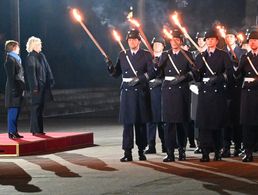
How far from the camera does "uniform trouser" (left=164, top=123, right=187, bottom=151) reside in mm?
12094

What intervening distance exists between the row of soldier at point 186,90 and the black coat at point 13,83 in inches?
93.3

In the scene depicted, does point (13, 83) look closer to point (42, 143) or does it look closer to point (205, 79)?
point (42, 143)

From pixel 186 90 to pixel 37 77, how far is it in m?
3.39

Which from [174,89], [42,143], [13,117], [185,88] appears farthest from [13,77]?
[185,88]

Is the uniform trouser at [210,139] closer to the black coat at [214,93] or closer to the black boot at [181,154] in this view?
the black coat at [214,93]

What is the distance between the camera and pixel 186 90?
39.9 ft

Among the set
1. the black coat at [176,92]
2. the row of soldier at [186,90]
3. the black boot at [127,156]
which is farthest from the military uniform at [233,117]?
the black boot at [127,156]

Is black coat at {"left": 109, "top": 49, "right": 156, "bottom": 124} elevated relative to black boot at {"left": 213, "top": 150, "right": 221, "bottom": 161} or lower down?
elevated

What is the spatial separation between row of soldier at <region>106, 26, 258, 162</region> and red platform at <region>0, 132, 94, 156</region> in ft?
6.27

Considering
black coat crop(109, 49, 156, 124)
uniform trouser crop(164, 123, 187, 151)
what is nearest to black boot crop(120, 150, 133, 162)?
black coat crop(109, 49, 156, 124)

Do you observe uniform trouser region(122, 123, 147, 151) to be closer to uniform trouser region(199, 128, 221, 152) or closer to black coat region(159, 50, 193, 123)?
black coat region(159, 50, 193, 123)

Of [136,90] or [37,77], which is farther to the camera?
[37,77]

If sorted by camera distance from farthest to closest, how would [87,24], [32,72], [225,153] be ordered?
[87,24] < [32,72] < [225,153]

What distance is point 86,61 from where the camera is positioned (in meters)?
34.1
